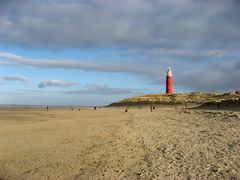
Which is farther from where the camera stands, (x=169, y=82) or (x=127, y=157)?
(x=169, y=82)

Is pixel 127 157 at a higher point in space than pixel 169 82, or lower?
lower

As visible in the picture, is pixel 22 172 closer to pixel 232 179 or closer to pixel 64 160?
pixel 64 160

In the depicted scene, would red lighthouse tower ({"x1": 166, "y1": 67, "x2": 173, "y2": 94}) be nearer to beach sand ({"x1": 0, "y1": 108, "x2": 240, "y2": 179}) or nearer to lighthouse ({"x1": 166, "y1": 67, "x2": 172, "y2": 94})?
lighthouse ({"x1": 166, "y1": 67, "x2": 172, "y2": 94})

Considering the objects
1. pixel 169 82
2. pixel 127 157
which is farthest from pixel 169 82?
pixel 127 157

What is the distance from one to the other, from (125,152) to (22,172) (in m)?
3.77

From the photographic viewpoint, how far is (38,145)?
661 inches

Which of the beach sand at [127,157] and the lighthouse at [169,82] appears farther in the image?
the lighthouse at [169,82]

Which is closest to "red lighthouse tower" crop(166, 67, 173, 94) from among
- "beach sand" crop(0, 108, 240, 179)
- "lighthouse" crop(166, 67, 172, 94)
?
"lighthouse" crop(166, 67, 172, 94)

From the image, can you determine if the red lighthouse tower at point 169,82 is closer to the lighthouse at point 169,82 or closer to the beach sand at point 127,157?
the lighthouse at point 169,82

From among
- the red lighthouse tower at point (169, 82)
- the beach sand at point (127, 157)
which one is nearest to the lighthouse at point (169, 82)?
the red lighthouse tower at point (169, 82)

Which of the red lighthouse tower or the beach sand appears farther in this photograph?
the red lighthouse tower

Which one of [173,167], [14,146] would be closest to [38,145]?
[14,146]

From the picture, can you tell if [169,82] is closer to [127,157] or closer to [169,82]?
[169,82]

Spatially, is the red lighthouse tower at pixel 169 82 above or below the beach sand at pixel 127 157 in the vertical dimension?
above
